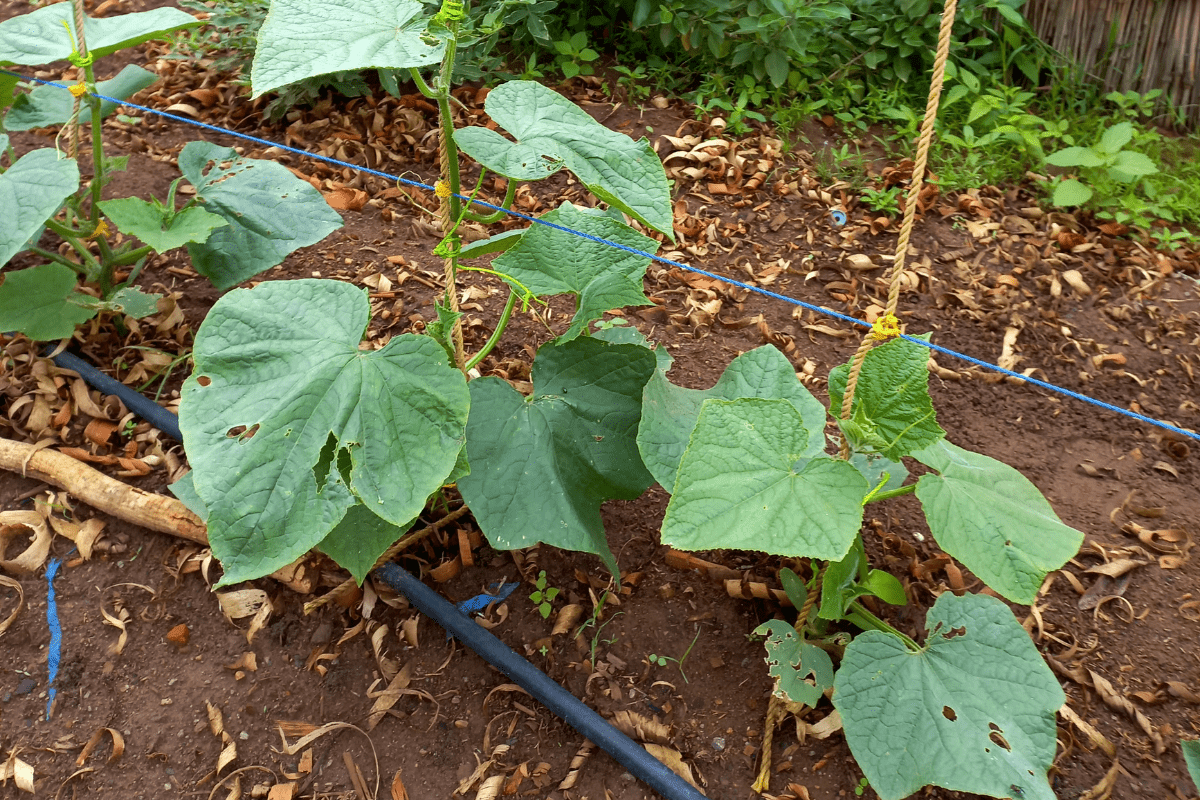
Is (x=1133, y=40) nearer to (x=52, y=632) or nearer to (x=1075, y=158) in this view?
(x=1075, y=158)

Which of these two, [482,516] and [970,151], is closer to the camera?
[482,516]

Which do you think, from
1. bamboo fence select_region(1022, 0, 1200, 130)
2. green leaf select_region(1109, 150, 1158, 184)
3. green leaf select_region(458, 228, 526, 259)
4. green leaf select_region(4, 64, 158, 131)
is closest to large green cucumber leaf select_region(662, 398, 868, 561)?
green leaf select_region(458, 228, 526, 259)

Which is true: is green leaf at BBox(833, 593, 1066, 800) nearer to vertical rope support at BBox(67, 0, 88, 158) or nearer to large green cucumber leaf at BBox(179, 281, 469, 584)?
large green cucumber leaf at BBox(179, 281, 469, 584)

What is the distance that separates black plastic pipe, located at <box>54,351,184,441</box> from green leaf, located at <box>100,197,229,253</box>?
0.51 m

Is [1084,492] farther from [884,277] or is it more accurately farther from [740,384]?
[740,384]

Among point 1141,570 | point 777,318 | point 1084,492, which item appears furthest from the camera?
point 777,318

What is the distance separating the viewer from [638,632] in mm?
2010

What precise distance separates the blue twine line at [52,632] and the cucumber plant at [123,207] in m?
0.66

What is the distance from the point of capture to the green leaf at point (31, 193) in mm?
1882

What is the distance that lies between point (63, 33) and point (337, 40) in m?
1.33

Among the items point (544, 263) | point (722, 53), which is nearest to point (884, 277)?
point (722, 53)

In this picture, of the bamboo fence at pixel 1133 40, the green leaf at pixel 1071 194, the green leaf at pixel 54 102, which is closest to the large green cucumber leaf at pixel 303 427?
the green leaf at pixel 54 102

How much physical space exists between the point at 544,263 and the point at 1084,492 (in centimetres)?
167

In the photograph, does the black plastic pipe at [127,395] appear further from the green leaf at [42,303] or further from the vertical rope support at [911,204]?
the vertical rope support at [911,204]
